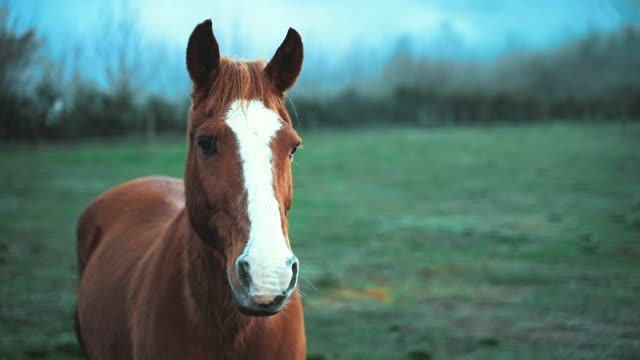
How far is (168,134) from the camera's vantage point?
34.6 metres

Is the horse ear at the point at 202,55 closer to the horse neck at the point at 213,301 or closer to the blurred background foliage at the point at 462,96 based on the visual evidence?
the horse neck at the point at 213,301

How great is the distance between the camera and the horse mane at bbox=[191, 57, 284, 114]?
2.43 m

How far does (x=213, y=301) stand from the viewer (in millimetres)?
2520

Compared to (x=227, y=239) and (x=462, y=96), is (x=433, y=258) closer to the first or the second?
(x=227, y=239)

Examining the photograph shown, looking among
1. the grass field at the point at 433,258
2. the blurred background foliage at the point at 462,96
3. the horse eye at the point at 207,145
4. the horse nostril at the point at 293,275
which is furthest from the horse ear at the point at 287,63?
the blurred background foliage at the point at 462,96

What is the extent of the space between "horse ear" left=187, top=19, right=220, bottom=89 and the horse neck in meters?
0.71

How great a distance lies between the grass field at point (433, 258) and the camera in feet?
18.0

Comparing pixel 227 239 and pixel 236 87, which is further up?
pixel 236 87

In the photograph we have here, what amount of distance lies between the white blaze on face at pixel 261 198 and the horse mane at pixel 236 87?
1.7 inches

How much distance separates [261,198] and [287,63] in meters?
0.77

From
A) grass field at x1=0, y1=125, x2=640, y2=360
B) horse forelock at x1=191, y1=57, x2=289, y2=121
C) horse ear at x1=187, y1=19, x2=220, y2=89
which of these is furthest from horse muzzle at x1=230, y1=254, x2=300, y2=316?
grass field at x1=0, y1=125, x2=640, y2=360

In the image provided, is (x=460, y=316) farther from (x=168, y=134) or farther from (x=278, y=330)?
(x=168, y=134)

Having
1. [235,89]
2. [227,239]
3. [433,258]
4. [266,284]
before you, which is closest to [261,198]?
[227,239]

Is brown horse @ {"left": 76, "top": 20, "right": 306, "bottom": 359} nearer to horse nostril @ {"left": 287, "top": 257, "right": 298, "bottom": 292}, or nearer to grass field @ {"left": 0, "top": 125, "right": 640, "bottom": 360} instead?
horse nostril @ {"left": 287, "top": 257, "right": 298, "bottom": 292}
